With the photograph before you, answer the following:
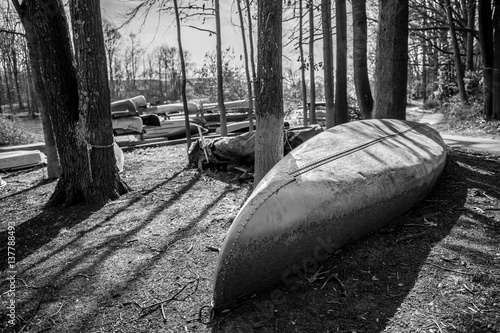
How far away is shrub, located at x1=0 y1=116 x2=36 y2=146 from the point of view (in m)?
11.8

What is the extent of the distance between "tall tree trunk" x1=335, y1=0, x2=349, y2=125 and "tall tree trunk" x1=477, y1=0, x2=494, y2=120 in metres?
5.71

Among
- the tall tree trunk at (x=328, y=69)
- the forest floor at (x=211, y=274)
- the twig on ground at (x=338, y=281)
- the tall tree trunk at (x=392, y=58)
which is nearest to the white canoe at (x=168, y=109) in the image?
the tall tree trunk at (x=328, y=69)

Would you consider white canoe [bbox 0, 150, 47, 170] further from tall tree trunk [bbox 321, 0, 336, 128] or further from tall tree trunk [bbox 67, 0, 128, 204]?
tall tree trunk [bbox 321, 0, 336, 128]

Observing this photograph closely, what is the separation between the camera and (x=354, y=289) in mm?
2609

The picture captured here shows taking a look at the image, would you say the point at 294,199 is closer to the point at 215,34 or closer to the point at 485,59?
the point at 215,34

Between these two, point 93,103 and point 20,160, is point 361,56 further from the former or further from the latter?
point 20,160

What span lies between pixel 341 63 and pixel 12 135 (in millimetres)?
10921

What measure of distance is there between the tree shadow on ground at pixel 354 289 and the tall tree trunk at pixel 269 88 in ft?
4.97

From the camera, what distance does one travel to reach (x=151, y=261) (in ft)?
10.8

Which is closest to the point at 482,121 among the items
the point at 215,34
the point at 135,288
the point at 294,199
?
the point at 215,34

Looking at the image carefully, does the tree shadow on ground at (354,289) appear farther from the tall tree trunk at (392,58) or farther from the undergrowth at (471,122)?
the undergrowth at (471,122)

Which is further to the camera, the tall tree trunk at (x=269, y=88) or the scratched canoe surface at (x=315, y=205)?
the tall tree trunk at (x=269, y=88)

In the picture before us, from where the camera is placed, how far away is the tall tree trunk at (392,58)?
243 inches

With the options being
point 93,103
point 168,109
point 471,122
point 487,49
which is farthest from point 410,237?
point 168,109
